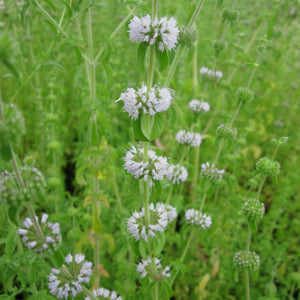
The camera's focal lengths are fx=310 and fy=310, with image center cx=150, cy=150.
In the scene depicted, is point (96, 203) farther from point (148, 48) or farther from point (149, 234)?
point (148, 48)

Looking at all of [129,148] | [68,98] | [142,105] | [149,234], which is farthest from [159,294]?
[68,98]

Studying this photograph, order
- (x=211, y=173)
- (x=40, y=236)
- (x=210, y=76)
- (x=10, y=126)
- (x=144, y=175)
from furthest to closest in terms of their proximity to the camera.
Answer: (x=210, y=76)
(x=211, y=173)
(x=144, y=175)
(x=40, y=236)
(x=10, y=126)

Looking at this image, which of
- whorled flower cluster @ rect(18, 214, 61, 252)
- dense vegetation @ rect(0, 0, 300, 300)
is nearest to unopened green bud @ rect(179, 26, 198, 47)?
dense vegetation @ rect(0, 0, 300, 300)

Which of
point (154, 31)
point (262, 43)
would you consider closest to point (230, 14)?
point (262, 43)

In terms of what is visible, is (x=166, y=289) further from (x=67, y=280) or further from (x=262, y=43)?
(x=262, y=43)

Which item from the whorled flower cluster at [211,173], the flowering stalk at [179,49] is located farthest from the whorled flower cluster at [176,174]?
the flowering stalk at [179,49]

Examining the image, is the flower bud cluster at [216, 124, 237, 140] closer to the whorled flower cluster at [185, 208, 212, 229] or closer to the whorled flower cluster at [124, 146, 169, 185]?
the whorled flower cluster at [185, 208, 212, 229]
